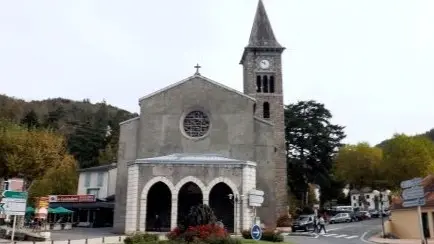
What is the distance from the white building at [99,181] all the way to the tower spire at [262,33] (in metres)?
22.8

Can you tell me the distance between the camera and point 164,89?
1451 inches

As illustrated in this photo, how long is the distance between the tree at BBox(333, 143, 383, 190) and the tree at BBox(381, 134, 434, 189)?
7226 mm

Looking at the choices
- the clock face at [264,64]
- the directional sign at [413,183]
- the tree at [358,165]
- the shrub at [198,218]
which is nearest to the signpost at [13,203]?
the shrub at [198,218]

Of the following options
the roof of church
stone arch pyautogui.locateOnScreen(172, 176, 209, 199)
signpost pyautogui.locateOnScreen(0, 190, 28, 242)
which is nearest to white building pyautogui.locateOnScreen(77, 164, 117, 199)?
the roof of church

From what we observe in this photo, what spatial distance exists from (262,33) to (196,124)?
2006cm

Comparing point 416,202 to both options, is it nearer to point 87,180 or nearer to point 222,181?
point 222,181

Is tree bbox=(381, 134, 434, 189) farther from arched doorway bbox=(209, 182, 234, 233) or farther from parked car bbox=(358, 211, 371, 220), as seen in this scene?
arched doorway bbox=(209, 182, 234, 233)

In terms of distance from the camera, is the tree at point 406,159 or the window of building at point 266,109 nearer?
the window of building at point 266,109

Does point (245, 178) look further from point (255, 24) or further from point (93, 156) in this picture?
point (93, 156)

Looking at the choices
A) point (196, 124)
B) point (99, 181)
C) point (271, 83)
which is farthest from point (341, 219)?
point (99, 181)

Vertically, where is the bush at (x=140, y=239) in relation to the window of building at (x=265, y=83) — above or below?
below

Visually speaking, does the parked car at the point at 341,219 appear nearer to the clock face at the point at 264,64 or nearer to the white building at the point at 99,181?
the clock face at the point at 264,64

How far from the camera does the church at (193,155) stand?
31.7 meters

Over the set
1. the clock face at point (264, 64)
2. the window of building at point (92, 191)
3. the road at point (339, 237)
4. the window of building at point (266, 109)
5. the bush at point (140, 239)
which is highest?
the clock face at point (264, 64)
